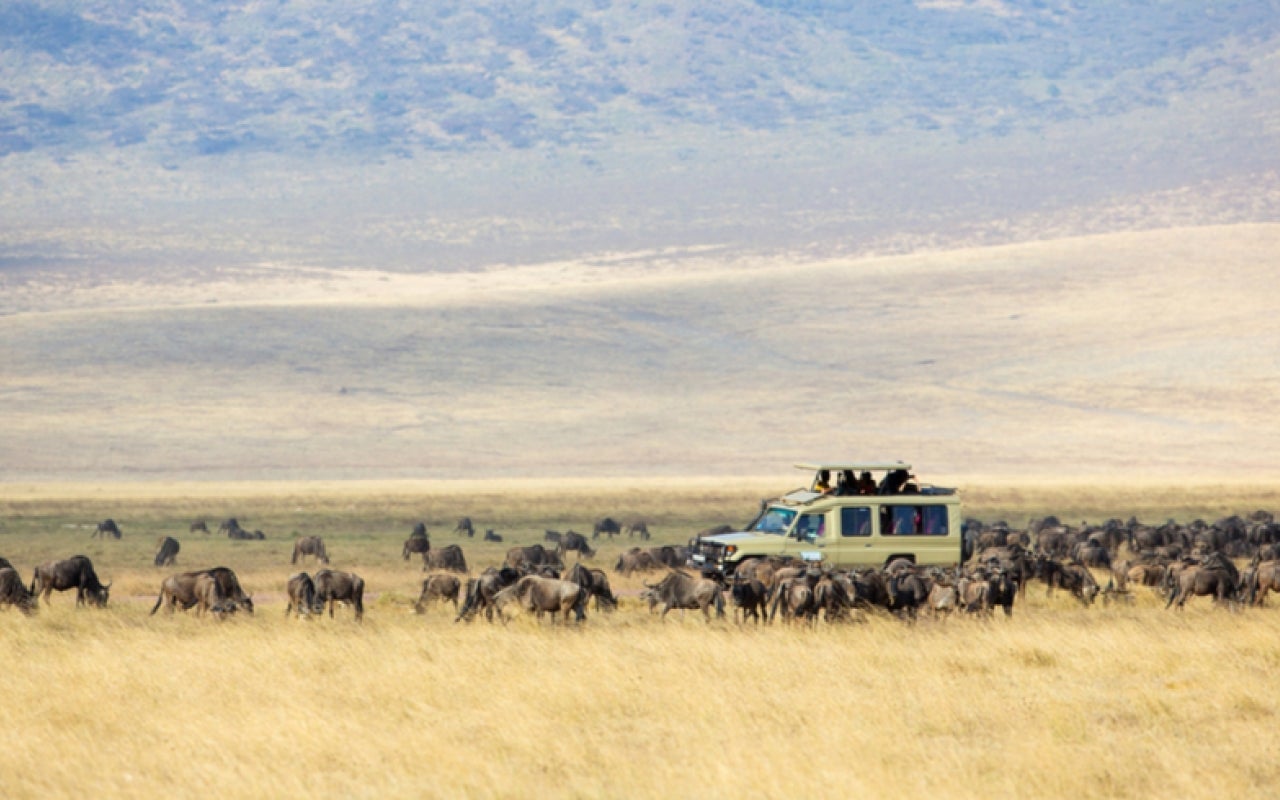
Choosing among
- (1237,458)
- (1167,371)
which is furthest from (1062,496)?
(1167,371)

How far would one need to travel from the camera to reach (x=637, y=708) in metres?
16.6

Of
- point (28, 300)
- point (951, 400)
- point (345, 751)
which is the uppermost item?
point (28, 300)

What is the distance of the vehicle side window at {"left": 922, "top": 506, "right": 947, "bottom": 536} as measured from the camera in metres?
26.5

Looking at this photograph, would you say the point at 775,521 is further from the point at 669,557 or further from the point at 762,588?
the point at 669,557

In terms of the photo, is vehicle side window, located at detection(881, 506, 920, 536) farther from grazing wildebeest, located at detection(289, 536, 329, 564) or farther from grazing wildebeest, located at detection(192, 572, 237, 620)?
grazing wildebeest, located at detection(289, 536, 329, 564)

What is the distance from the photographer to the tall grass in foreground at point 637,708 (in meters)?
13.4

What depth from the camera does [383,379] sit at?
369 ft

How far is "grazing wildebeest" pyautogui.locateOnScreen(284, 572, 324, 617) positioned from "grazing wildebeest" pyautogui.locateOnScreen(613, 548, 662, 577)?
427 inches

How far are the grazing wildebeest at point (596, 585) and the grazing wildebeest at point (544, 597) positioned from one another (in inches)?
74.9

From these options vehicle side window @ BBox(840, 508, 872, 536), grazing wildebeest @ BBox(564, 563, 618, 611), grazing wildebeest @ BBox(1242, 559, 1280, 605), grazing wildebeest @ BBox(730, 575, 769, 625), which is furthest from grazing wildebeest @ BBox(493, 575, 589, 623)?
grazing wildebeest @ BBox(1242, 559, 1280, 605)

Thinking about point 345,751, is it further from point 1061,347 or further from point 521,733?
point 1061,347

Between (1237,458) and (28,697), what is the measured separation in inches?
3375

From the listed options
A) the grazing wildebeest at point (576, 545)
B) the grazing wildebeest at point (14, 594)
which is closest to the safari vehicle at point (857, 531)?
the grazing wildebeest at point (14, 594)

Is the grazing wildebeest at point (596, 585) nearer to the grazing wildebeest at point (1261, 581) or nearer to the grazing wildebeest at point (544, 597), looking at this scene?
the grazing wildebeest at point (544, 597)
